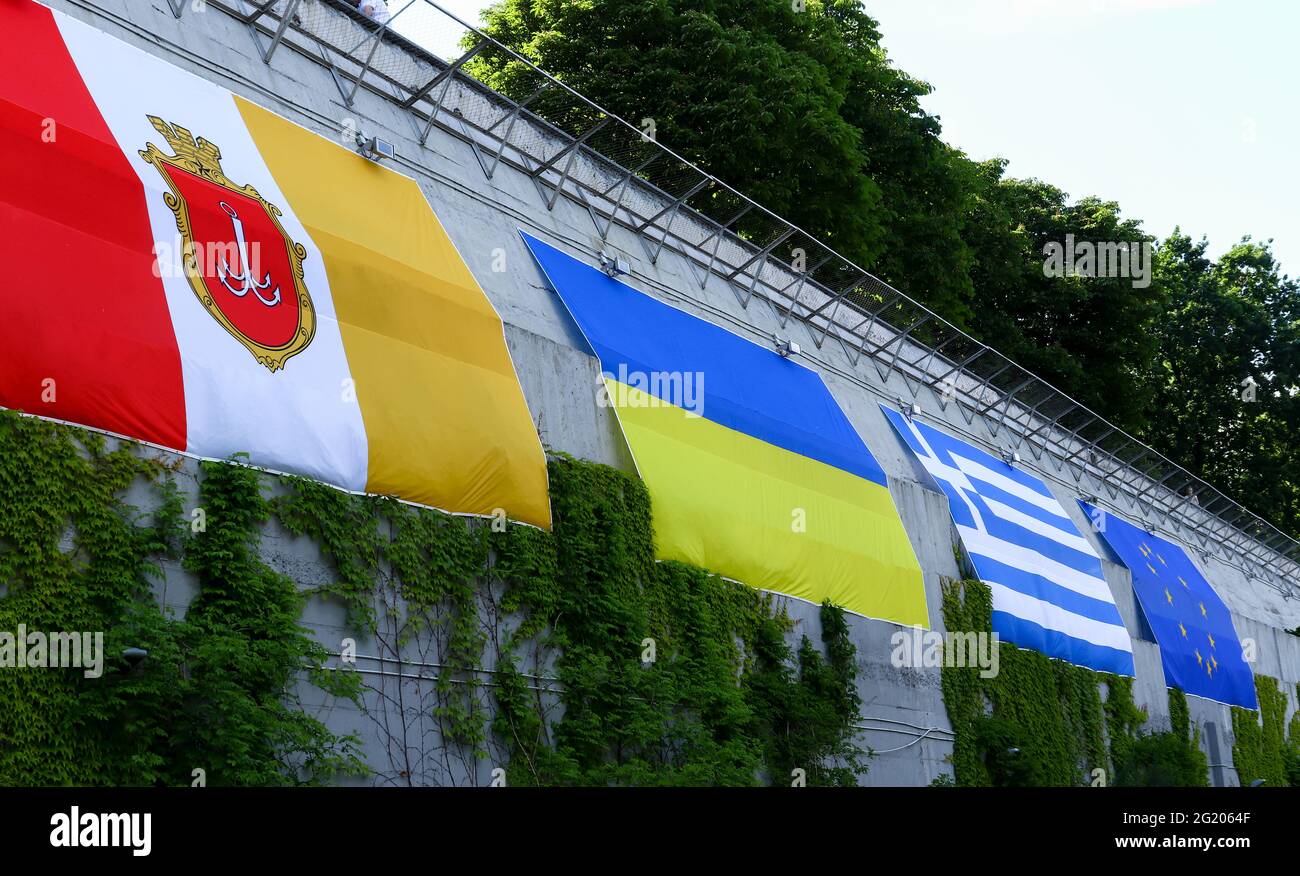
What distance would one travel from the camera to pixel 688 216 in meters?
23.0

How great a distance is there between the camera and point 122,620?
10.5m

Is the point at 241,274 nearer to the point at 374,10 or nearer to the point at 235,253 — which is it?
the point at 235,253

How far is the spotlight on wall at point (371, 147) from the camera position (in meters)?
16.3

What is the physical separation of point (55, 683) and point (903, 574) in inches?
569

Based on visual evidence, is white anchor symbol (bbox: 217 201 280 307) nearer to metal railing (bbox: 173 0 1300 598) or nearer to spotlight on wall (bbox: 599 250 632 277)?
metal railing (bbox: 173 0 1300 598)

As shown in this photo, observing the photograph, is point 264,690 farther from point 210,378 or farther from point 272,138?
point 272,138

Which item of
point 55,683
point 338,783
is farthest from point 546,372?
point 55,683

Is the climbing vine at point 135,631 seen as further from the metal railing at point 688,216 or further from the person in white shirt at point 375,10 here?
the person in white shirt at point 375,10

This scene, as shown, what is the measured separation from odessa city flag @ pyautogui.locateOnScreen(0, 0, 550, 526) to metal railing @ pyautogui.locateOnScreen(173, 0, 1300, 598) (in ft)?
6.74

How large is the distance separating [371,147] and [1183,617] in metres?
25.3

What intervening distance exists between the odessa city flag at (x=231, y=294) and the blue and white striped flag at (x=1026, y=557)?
1256 cm

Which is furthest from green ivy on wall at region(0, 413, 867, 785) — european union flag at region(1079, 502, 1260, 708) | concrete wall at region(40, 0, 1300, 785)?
european union flag at region(1079, 502, 1260, 708)

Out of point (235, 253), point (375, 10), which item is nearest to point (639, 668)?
point (235, 253)

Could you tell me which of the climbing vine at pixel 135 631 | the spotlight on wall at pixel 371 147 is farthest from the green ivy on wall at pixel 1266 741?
the climbing vine at pixel 135 631
